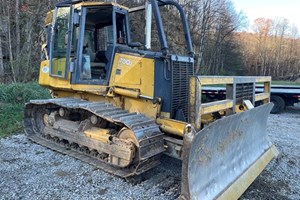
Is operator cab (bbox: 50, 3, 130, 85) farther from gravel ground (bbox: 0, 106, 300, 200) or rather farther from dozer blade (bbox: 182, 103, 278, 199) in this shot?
dozer blade (bbox: 182, 103, 278, 199)

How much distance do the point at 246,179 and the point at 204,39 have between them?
89.9 ft

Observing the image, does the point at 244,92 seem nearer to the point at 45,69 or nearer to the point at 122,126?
the point at 122,126

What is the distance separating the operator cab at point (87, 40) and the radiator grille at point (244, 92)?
196cm

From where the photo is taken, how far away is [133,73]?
4.11 metres

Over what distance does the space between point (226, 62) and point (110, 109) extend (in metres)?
33.6

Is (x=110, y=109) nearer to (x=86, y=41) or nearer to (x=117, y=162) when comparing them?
(x=117, y=162)

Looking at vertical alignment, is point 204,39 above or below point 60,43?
above

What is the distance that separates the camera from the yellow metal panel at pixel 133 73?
396cm

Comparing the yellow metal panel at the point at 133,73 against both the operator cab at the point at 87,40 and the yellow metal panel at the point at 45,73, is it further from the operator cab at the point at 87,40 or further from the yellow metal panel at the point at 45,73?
the yellow metal panel at the point at 45,73

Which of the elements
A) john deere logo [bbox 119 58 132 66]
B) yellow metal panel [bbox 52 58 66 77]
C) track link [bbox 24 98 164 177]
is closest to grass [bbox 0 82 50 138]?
track link [bbox 24 98 164 177]

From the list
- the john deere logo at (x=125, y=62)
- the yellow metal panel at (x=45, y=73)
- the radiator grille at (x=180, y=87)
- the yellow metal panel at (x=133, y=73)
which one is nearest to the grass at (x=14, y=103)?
the yellow metal panel at (x=45, y=73)

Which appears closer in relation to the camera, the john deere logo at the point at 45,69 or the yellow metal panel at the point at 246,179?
the yellow metal panel at the point at 246,179

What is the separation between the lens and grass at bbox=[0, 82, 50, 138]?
629 centimetres

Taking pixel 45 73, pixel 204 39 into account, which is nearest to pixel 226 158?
pixel 45 73
